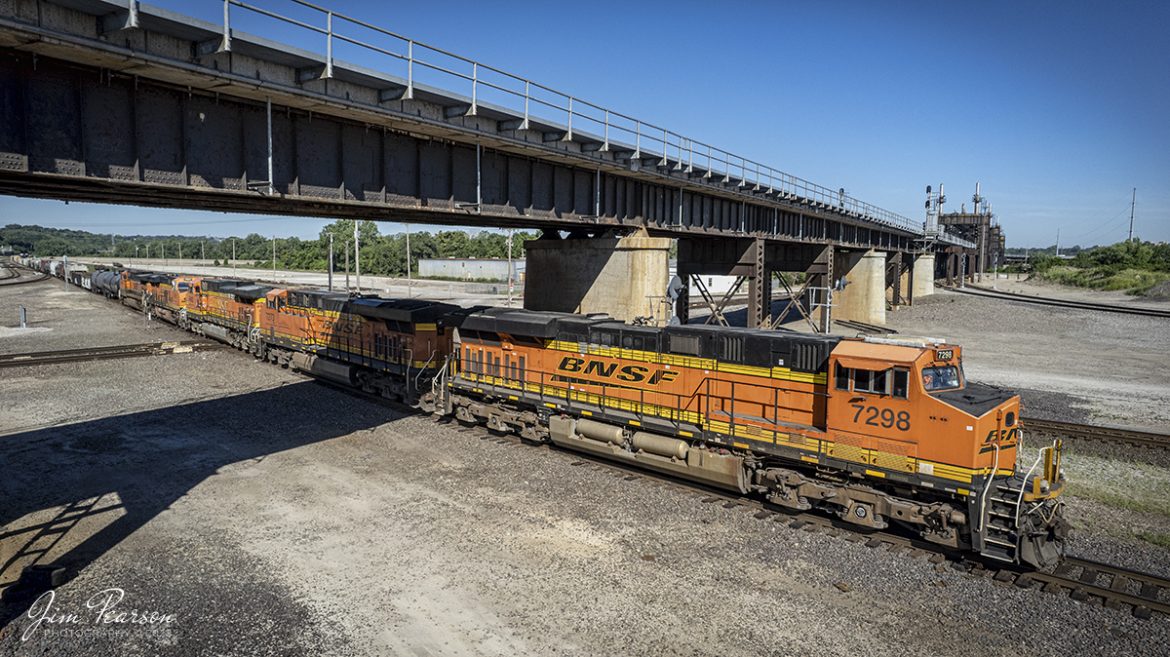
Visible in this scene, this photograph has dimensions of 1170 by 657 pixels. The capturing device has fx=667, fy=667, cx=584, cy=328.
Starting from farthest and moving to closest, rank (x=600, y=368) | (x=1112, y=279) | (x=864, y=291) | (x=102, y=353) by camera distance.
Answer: (x=1112, y=279)
(x=864, y=291)
(x=102, y=353)
(x=600, y=368)

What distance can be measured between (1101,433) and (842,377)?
1053 cm

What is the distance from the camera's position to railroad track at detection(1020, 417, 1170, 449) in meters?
16.2

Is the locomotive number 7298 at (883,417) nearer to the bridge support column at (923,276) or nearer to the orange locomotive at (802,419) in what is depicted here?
the orange locomotive at (802,419)

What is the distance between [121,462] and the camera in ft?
47.7

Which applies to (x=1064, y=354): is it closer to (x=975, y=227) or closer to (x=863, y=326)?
(x=863, y=326)

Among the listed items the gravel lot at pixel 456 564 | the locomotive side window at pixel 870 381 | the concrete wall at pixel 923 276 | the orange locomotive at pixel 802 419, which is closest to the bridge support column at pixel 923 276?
A: the concrete wall at pixel 923 276

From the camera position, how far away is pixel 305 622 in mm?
8328

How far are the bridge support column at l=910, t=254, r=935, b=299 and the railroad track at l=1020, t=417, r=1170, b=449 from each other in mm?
54932

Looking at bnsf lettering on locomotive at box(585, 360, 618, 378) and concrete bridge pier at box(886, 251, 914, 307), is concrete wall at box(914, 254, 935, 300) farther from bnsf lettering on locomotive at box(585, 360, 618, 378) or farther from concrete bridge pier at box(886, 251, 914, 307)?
bnsf lettering on locomotive at box(585, 360, 618, 378)

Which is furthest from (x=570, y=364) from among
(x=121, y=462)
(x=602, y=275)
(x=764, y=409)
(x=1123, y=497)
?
(x=1123, y=497)

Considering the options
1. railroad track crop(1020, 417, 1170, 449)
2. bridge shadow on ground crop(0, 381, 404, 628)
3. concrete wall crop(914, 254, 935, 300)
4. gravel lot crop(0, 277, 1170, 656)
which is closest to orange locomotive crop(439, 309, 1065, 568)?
gravel lot crop(0, 277, 1170, 656)

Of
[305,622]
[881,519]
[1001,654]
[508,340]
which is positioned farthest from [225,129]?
[1001,654]

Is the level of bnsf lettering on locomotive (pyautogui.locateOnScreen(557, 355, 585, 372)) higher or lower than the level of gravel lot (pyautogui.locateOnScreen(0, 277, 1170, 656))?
higher

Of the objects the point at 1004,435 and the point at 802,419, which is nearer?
the point at 1004,435
